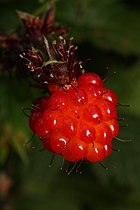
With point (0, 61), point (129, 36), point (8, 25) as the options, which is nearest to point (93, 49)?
point (129, 36)

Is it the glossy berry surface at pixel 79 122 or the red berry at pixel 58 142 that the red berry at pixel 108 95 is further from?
the red berry at pixel 58 142

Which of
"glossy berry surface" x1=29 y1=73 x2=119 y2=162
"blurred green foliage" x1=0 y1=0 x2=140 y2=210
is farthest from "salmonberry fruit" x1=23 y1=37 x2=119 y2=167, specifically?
"blurred green foliage" x1=0 y1=0 x2=140 y2=210

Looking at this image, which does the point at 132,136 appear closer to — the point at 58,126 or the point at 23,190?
the point at 23,190

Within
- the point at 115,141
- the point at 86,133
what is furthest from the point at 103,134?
the point at 115,141

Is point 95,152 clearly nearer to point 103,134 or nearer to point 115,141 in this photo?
point 103,134

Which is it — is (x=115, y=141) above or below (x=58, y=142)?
below

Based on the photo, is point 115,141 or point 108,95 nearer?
point 108,95

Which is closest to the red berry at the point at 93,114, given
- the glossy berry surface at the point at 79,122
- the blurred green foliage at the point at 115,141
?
the glossy berry surface at the point at 79,122
